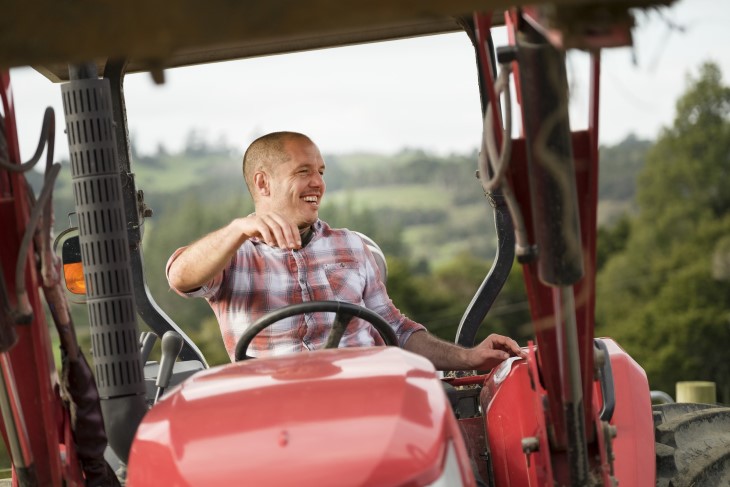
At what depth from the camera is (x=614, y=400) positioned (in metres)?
2.77

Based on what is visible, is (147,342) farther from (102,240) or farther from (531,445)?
(531,445)

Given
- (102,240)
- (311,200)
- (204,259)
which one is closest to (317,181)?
(311,200)

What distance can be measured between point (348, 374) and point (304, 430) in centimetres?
27

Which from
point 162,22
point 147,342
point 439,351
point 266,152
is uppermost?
point 162,22

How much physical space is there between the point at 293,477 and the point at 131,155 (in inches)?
71.6

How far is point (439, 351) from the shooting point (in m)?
3.57

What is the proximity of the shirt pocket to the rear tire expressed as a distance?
105cm

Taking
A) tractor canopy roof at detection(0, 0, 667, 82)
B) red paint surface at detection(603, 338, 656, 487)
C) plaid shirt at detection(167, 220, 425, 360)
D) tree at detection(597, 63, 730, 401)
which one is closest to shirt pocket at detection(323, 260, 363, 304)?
plaid shirt at detection(167, 220, 425, 360)

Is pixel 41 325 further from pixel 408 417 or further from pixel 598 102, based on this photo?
pixel 598 102

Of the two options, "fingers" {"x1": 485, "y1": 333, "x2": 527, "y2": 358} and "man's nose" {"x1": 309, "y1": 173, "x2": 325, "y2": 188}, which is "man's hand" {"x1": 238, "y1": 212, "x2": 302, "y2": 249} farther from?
"man's nose" {"x1": 309, "y1": 173, "x2": 325, "y2": 188}

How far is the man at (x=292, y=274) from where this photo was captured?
3438 millimetres

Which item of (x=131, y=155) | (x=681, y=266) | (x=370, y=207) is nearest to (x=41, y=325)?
(x=131, y=155)

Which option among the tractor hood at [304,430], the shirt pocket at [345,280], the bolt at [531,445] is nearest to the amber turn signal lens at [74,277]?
the tractor hood at [304,430]

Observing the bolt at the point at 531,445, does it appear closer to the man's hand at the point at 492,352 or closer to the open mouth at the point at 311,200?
the man's hand at the point at 492,352
